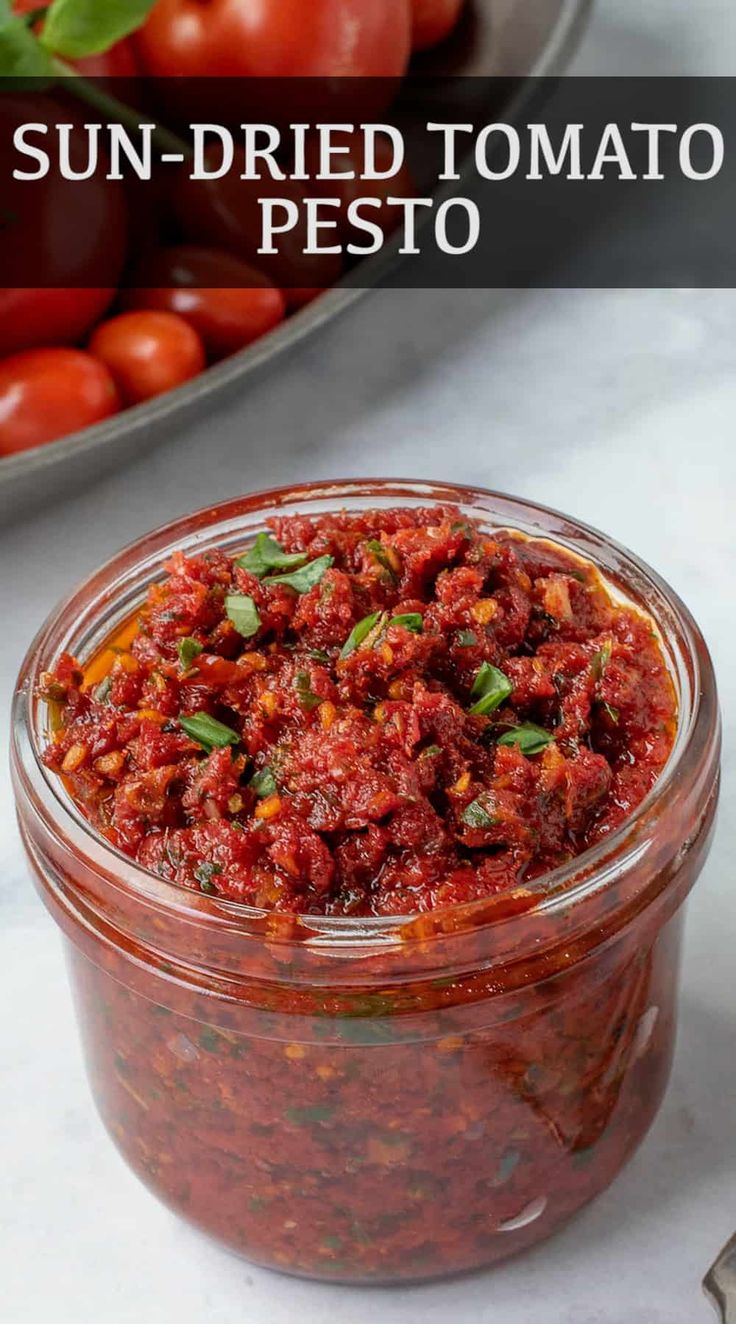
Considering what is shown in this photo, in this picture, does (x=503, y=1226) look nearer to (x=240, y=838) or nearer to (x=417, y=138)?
(x=240, y=838)

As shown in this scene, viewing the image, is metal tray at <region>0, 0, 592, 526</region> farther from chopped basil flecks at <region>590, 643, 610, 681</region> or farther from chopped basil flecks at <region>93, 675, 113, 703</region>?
chopped basil flecks at <region>590, 643, 610, 681</region>

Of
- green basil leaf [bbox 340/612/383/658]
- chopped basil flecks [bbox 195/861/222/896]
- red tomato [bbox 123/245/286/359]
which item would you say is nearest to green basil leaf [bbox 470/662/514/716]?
green basil leaf [bbox 340/612/383/658]

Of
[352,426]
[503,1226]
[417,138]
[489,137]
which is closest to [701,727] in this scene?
[503,1226]

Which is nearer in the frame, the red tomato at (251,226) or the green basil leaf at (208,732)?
the green basil leaf at (208,732)

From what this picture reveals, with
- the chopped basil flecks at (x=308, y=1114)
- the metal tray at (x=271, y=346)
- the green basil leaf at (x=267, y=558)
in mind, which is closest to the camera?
the chopped basil flecks at (x=308, y=1114)

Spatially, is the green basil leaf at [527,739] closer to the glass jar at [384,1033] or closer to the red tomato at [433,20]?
the glass jar at [384,1033]

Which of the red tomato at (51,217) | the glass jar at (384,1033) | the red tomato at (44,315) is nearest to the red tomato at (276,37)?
the red tomato at (51,217)
